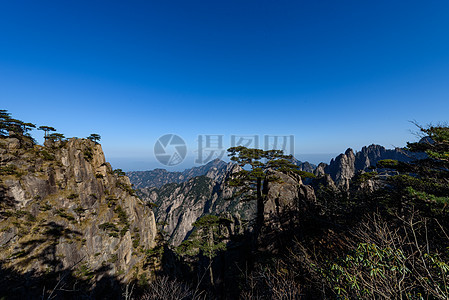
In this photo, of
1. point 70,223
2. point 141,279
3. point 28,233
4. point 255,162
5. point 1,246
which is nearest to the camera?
point 255,162

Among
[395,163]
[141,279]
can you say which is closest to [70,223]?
[141,279]

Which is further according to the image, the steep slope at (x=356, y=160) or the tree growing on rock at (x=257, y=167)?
the steep slope at (x=356, y=160)

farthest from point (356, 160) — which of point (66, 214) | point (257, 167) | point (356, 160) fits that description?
point (66, 214)

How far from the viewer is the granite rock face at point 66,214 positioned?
75.9 ft

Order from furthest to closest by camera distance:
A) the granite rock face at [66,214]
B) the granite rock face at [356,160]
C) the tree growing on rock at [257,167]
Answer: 1. the granite rock face at [356,160]
2. the granite rock face at [66,214]
3. the tree growing on rock at [257,167]

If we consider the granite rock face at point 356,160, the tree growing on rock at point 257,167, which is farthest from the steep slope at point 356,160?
the tree growing on rock at point 257,167

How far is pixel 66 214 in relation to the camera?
28.2 meters

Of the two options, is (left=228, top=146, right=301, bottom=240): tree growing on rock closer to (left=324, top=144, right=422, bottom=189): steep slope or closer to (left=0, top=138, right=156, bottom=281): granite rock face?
(left=0, top=138, right=156, bottom=281): granite rock face

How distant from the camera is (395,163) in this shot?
1711cm

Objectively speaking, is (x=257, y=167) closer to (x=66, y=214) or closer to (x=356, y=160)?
(x=66, y=214)

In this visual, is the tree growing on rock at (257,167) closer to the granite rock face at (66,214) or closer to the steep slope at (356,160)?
the granite rock face at (66,214)

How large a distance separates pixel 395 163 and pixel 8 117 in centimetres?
6545

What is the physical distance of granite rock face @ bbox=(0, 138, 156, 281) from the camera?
23.1m

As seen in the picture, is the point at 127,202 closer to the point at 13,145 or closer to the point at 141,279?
the point at 141,279
